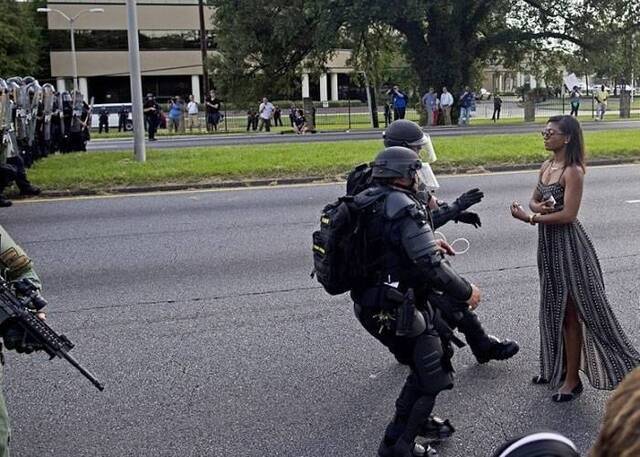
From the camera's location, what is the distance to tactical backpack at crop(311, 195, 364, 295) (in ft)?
11.4

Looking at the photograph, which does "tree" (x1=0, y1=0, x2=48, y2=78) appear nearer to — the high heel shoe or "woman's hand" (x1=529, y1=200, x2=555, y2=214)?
"woman's hand" (x1=529, y1=200, x2=555, y2=214)

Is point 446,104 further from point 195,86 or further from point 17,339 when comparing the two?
point 195,86

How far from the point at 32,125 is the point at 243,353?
40.3 feet

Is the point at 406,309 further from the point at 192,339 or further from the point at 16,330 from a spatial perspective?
the point at 192,339

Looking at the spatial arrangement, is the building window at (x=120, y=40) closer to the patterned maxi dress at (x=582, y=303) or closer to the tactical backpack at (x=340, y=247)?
the patterned maxi dress at (x=582, y=303)

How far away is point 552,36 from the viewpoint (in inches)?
1457

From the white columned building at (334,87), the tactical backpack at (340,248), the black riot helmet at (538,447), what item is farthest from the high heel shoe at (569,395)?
the white columned building at (334,87)

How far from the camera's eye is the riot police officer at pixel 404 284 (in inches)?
135

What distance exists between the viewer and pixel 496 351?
4.97m

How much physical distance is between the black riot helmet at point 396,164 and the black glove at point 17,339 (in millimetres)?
1755

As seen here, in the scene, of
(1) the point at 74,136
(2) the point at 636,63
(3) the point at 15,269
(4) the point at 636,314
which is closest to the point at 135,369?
(3) the point at 15,269

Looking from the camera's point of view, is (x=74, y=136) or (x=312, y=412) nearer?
(x=312, y=412)

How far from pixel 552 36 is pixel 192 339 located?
116 ft

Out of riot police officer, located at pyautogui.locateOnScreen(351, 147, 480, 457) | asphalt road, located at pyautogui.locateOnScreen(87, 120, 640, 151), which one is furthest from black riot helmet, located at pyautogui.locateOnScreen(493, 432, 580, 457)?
asphalt road, located at pyautogui.locateOnScreen(87, 120, 640, 151)
